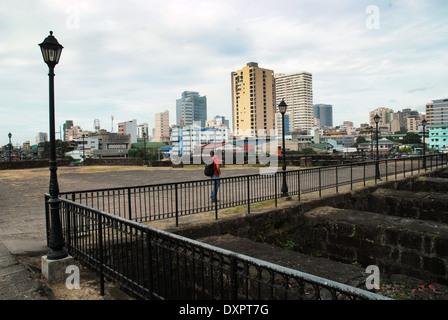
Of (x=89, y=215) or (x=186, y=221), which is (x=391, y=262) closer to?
(x=186, y=221)

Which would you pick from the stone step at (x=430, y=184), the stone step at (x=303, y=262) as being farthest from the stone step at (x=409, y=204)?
the stone step at (x=303, y=262)

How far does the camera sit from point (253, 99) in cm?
16012

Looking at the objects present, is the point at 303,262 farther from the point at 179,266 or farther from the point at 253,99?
the point at 253,99

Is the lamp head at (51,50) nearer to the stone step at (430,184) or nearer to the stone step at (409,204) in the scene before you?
the stone step at (409,204)

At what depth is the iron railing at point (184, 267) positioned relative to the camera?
91.8 inches

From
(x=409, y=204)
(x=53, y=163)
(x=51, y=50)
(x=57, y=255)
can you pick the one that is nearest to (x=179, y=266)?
(x=57, y=255)

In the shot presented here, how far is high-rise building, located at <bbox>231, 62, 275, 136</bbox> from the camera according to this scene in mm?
157625

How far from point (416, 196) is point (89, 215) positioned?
39.5 ft

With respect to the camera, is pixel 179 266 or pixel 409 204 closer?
→ pixel 179 266

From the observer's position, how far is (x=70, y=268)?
4824mm

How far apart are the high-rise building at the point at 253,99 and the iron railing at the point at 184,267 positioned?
485 ft

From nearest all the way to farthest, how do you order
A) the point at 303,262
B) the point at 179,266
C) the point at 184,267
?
the point at 184,267, the point at 179,266, the point at 303,262

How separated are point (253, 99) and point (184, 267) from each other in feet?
524
